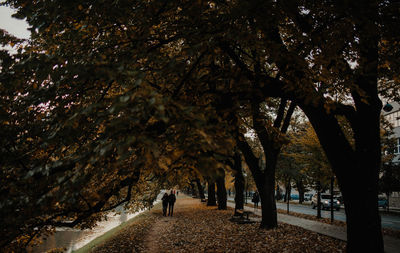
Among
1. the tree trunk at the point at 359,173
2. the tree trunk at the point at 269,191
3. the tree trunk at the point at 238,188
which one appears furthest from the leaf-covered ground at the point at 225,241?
the tree trunk at the point at 238,188

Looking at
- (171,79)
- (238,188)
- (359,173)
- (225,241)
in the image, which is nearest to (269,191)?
(225,241)

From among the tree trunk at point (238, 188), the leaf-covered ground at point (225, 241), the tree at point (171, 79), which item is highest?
the tree at point (171, 79)

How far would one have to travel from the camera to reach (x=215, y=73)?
5.09m

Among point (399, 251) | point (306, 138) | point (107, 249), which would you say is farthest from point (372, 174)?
point (306, 138)

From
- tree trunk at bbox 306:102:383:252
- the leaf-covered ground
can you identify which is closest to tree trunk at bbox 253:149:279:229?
the leaf-covered ground

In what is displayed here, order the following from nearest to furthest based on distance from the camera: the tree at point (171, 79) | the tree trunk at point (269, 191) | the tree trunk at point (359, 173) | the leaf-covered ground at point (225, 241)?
1. the tree at point (171, 79)
2. the tree trunk at point (359, 173)
3. the leaf-covered ground at point (225, 241)
4. the tree trunk at point (269, 191)

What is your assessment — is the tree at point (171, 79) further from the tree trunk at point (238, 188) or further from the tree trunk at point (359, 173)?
the tree trunk at point (238, 188)

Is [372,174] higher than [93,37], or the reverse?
[93,37]

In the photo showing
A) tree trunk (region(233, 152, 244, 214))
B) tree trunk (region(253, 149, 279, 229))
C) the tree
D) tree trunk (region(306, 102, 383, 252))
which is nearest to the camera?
the tree

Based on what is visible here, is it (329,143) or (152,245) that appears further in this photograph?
(152,245)

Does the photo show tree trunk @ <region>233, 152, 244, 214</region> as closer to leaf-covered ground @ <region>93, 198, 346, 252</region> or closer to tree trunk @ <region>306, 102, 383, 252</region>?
leaf-covered ground @ <region>93, 198, 346, 252</region>

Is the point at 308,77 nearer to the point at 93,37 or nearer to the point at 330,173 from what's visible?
the point at 93,37

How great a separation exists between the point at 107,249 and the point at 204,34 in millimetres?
10983

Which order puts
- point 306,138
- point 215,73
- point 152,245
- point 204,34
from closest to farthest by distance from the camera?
point 204,34 → point 215,73 → point 152,245 → point 306,138
